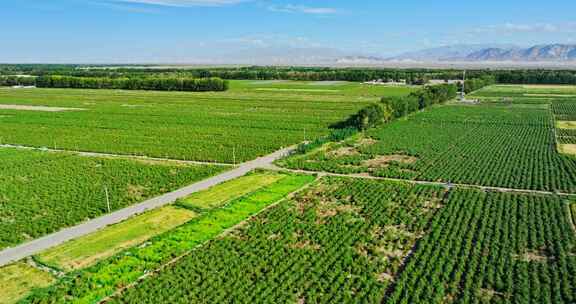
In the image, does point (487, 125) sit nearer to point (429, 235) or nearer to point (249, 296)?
point (429, 235)

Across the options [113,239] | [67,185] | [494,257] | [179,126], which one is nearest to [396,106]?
[179,126]

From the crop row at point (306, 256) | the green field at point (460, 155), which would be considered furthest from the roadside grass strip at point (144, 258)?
the green field at point (460, 155)

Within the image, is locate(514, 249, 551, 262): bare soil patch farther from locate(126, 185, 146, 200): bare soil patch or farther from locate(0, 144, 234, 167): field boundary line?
locate(0, 144, 234, 167): field boundary line

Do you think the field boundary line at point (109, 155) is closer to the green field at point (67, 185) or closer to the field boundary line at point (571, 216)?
the green field at point (67, 185)

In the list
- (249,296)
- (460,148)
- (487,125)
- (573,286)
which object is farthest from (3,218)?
(487,125)

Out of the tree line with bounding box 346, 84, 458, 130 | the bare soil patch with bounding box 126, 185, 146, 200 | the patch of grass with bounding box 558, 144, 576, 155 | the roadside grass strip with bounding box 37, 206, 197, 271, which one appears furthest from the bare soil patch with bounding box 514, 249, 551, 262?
the tree line with bounding box 346, 84, 458, 130

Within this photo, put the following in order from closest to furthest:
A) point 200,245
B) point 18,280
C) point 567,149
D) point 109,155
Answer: point 18,280, point 200,245, point 109,155, point 567,149

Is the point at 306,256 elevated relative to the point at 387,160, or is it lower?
lower

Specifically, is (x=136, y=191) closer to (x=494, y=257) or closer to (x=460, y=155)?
(x=494, y=257)
